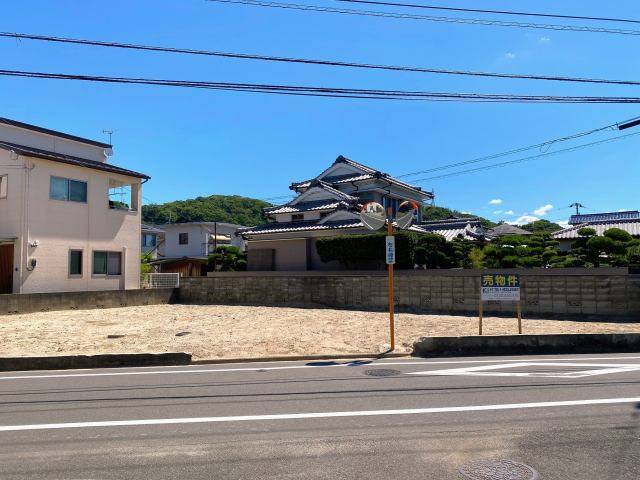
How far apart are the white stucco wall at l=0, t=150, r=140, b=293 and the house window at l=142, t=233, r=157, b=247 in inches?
1003

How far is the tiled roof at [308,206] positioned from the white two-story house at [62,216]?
10.6 m

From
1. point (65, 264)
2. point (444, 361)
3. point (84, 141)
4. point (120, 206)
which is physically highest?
point (84, 141)

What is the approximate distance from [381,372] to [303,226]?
21.1 meters

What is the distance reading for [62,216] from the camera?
20219 mm

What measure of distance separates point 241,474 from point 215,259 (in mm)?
28989

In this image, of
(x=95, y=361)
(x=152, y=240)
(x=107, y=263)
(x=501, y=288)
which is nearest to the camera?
(x=95, y=361)

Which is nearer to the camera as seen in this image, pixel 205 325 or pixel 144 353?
pixel 144 353

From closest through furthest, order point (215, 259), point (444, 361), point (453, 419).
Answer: point (453, 419) → point (444, 361) → point (215, 259)

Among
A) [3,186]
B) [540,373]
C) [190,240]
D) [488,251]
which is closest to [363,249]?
[488,251]

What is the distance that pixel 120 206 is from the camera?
78.9 ft

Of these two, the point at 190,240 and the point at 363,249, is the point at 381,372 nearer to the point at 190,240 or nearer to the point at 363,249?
the point at 363,249

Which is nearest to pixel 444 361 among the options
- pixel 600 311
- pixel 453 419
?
pixel 453 419

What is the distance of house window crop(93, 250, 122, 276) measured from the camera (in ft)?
71.1

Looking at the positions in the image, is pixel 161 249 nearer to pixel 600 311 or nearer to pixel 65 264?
pixel 65 264
